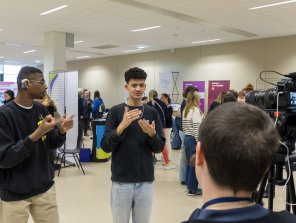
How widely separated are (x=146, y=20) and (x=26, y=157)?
6.15 metres

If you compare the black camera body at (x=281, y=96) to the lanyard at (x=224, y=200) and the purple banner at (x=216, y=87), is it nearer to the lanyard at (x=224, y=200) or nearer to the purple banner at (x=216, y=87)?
the lanyard at (x=224, y=200)

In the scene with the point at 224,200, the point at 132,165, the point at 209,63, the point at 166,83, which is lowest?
the point at 132,165

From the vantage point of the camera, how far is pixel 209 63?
11508 mm

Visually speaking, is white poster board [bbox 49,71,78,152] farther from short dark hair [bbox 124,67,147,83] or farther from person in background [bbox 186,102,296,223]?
person in background [bbox 186,102,296,223]

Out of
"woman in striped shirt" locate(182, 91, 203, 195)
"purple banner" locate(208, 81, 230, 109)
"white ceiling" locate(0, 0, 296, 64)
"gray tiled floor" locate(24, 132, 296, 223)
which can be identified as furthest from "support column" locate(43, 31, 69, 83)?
"woman in striped shirt" locate(182, 91, 203, 195)

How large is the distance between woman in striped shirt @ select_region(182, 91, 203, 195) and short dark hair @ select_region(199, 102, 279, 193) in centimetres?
358

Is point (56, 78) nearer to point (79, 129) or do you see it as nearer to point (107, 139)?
point (79, 129)

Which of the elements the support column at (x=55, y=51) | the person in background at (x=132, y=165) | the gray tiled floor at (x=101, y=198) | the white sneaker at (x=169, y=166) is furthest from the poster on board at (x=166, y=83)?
the person in background at (x=132, y=165)

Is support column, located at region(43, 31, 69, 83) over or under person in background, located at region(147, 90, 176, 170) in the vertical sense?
over

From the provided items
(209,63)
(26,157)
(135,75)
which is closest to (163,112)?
(135,75)

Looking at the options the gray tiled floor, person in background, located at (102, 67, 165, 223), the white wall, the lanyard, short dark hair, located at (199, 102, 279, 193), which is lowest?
the gray tiled floor

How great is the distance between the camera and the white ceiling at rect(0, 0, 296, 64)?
632 cm

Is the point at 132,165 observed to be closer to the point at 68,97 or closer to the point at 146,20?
the point at 68,97

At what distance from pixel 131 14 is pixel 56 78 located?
2092 mm
